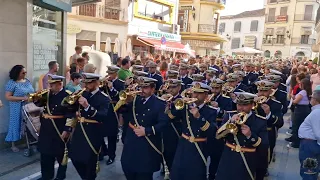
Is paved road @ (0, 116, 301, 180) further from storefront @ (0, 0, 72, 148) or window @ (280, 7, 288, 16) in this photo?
window @ (280, 7, 288, 16)

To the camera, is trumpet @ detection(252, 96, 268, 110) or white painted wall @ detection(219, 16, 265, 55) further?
white painted wall @ detection(219, 16, 265, 55)

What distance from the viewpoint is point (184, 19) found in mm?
34781

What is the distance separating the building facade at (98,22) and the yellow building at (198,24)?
13.7 meters

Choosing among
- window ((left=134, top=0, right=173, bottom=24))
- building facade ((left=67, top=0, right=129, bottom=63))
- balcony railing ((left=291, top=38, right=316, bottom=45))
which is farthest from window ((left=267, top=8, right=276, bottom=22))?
building facade ((left=67, top=0, right=129, bottom=63))

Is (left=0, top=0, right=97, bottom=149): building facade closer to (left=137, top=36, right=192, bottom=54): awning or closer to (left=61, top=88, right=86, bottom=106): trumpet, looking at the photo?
(left=61, top=88, right=86, bottom=106): trumpet

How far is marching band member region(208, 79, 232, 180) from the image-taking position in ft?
17.8

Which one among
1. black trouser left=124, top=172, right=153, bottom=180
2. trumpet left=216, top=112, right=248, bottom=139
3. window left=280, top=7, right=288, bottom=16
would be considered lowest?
black trouser left=124, top=172, right=153, bottom=180

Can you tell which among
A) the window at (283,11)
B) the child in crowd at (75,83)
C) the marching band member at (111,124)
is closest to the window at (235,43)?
the window at (283,11)

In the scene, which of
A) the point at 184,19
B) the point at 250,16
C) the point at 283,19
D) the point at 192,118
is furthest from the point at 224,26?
the point at 192,118

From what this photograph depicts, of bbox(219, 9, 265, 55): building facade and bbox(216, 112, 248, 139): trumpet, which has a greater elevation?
bbox(219, 9, 265, 55): building facade

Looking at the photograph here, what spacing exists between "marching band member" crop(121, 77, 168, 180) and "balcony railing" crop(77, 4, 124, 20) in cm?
1693

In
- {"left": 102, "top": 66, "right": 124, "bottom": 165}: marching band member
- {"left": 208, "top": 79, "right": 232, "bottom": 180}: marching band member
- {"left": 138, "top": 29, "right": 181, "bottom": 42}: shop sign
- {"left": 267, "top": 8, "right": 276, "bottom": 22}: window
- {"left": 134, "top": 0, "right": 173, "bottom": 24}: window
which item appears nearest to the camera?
{"left": 208, "top": 79, "right": 232, "bottom": 180}: marching band member

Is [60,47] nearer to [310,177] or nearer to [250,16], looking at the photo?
[310,177]

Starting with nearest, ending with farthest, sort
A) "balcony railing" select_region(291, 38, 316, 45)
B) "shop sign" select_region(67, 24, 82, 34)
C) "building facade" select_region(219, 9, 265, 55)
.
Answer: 1. "shop sign" select_region(67, 24, 82, 34)
2. "balcony railing" select_region(291, 38, 316, 45)
3. "building facade" select_region(219, 9, 265, 55)
